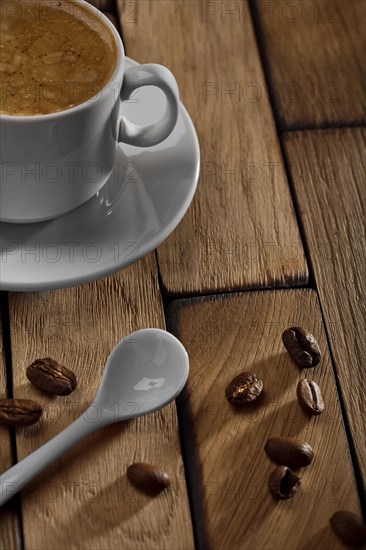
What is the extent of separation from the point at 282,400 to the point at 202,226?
12.2 inches

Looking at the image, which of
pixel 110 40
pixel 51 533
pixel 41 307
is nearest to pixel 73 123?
pixel 110 40

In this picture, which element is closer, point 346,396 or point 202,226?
point 346,396

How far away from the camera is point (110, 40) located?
1.18m

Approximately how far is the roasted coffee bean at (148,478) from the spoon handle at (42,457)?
0.24 ft

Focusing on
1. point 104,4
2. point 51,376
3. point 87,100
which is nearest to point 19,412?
point 51,376

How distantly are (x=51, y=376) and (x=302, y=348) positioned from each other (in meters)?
0.34

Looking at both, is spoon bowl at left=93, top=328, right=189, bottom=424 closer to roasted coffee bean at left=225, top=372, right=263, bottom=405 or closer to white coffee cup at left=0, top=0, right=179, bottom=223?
roasted coffee bean at left=225, top=372, right=263, bottom=405

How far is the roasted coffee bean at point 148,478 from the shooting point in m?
1.08

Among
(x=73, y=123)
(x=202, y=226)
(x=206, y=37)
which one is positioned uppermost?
(x=73, y=123)

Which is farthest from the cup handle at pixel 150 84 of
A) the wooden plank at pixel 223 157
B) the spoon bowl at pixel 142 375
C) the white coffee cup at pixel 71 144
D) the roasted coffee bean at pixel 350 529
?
the roasted coffee bean at pixel 350 529

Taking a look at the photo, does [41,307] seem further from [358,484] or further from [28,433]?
[358,484]

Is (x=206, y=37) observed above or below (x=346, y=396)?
above

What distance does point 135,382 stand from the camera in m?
1.13

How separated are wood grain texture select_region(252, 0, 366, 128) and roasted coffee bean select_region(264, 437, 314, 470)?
589mm
